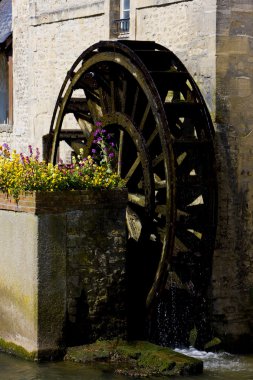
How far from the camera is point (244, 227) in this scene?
11.5 metres

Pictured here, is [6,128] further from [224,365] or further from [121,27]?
[224,365]

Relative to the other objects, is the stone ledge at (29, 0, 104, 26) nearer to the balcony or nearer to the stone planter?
the balcony

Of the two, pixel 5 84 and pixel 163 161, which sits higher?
pixel 5 84

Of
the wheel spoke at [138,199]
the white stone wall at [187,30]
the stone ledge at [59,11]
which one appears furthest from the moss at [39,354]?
the stone ledge at [59,11]

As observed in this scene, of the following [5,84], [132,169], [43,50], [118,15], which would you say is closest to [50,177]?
[132,169]

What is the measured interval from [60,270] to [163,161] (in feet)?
6.72

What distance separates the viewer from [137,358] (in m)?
9.84

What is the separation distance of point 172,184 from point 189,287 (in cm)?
141

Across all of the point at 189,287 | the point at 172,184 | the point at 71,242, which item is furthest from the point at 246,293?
the point at 71,242

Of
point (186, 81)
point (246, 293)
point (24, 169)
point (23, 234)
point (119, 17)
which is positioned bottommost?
point (246, 293)

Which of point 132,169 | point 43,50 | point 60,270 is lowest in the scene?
point 60,270

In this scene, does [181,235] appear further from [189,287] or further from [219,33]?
[219,33]

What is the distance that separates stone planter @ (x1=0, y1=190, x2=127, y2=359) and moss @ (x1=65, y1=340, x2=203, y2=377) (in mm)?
146

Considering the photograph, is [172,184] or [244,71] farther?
→ [244,71]
